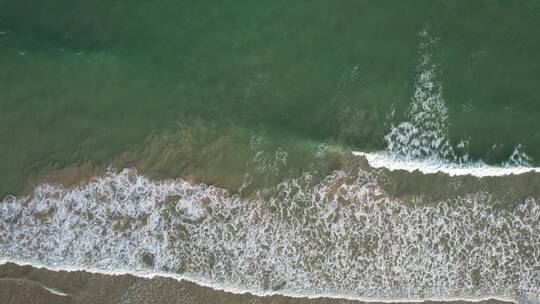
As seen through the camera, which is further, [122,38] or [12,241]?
[122,38]

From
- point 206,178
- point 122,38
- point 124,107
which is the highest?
point 122,38

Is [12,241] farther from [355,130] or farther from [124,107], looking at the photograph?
[355,130]

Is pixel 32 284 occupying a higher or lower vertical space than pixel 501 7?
lower

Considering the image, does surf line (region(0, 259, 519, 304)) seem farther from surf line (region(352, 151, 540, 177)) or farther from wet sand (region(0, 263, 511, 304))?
surf line (region(352, 151, 540, 177))

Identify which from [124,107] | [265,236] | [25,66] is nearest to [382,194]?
[265,236]

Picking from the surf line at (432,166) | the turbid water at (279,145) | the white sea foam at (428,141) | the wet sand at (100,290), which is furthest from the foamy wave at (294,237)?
the white sea foam at (428,141)

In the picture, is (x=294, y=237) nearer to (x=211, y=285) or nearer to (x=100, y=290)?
(x=211, y=285)

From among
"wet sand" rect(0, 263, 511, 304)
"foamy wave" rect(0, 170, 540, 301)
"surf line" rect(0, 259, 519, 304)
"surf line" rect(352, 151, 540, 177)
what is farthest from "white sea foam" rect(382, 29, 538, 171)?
"wet sand" rect(0, 263, 511, 304)
